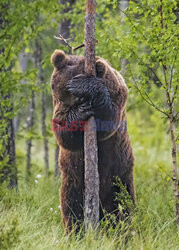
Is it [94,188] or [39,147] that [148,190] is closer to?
[94,188]

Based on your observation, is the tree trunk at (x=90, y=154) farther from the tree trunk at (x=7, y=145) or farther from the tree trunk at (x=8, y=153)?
the tree trunk at (x=8, y=153)

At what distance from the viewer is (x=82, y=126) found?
169 inches

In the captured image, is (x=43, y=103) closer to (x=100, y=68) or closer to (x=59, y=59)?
(x=59, y=59)

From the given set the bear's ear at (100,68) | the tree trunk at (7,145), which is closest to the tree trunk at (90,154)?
the bear's ear at (100,68)

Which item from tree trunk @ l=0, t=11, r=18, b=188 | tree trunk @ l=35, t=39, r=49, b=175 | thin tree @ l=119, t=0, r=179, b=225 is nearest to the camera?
thin tree @ l=119, t=0, r=179, b=225

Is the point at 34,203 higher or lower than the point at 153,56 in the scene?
lower

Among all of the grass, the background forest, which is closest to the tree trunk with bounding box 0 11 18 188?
the background forest

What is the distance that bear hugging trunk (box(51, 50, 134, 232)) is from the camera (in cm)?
420

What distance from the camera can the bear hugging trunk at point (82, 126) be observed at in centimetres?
420

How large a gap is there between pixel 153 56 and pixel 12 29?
1.86 meters

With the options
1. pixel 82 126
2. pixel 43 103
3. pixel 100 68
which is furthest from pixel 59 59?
pixel 43 103

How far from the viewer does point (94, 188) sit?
4.02 metres

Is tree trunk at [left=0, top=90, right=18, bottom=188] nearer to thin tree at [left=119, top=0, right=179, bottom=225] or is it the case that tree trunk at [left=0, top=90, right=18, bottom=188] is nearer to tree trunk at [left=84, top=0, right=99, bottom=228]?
thin tree at [left=119, top=0, right=179, bottom=225]

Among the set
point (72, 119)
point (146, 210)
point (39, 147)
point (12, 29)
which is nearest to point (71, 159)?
point (72, 119)
